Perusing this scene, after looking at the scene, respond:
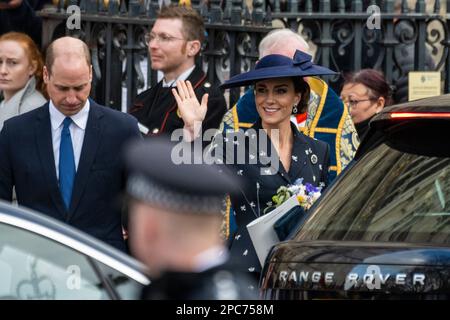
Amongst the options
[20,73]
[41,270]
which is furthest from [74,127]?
[41,270]

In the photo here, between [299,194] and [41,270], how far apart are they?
241 centimetres

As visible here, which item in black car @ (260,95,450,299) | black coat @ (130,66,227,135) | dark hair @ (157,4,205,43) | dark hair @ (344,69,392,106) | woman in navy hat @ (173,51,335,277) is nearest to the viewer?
black car @ (260,95,450,299)

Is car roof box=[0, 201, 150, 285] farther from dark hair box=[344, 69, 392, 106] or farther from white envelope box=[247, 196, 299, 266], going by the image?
dark hair box=[344, 69, 392, 106]

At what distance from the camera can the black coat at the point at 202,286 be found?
326 centimetres

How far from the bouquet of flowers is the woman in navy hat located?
0.05 m

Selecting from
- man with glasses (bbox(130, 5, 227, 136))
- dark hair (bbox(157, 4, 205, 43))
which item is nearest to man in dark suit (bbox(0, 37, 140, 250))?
man with glasses (bbox(130, 5, 227, 136))

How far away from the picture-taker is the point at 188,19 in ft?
29.8

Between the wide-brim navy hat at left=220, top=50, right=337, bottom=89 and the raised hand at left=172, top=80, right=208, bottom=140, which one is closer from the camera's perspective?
the wide-brim navy hat at left=220, top=50, right=337, bottom=89

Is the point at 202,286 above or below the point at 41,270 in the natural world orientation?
above

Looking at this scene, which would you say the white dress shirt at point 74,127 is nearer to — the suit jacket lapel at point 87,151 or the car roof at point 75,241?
the suit jacket lapel at point 87,151

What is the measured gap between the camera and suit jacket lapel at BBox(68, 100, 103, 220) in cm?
727

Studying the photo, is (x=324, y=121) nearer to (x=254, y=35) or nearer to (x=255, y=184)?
(x=255, y=184)

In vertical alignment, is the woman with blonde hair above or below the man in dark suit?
above
